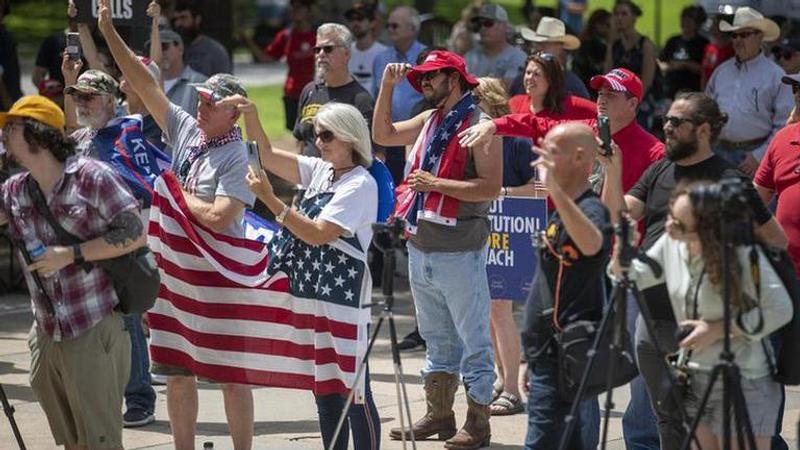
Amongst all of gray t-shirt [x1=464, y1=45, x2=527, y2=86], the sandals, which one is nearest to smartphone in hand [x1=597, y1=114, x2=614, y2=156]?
the sandals

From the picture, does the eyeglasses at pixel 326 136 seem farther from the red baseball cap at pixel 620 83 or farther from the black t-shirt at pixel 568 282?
the red baseball cap at pixel 620 83

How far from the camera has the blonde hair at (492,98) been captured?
340 inches

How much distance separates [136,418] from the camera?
8367 mm

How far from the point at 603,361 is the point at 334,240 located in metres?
1.44

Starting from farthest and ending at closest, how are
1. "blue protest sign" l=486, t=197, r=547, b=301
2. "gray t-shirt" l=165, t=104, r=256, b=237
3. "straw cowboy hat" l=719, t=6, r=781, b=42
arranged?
"straw cowboy hat" l=719, t=6, r=781, b=42, "blue protest sign" l=486, t=197, r=547, b=301, "gray t-shirt" l=165, t=104, r=256, b=237

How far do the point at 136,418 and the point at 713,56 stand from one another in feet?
26.5

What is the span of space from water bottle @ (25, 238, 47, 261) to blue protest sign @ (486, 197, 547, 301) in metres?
3.29

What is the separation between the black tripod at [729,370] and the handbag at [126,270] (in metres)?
2.28

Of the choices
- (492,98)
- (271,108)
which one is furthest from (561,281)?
(271,108)

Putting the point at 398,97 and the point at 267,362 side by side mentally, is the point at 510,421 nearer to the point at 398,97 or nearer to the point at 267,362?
the point at 267,362

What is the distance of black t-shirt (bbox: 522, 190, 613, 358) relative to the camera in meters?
Result: 5.96

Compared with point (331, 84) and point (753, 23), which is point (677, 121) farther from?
point (753, 23)

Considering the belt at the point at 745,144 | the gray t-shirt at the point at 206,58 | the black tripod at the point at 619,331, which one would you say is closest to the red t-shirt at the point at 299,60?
the gray t-shirt at the point at 206,58

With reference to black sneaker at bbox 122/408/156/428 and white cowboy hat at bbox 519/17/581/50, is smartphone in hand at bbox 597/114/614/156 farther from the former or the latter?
white cowboy hat at bbox 519/17/581/50
